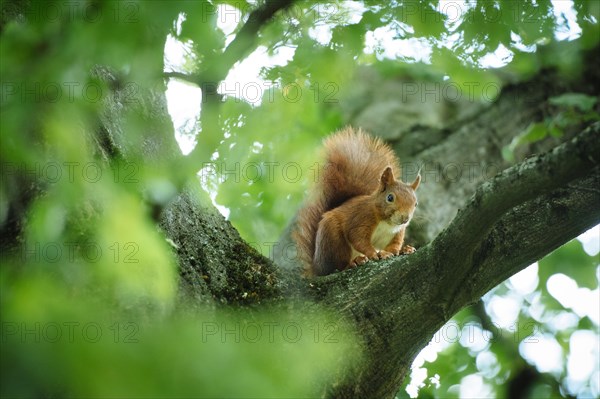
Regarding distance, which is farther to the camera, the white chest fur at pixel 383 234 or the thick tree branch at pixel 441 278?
the white chest fur at pixel 383 234

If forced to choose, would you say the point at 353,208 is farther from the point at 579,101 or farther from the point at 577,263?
the point at 577,263

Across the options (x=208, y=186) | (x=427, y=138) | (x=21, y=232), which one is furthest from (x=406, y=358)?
(x=427, y=138)

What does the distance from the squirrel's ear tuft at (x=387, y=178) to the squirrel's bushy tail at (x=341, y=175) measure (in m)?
0.14

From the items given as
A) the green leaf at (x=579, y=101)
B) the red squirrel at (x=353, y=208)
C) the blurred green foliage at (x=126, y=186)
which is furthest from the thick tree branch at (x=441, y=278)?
the green leaf at (x=579, y=101)

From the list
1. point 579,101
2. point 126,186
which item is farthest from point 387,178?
point 126,186

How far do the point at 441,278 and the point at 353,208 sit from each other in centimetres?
141

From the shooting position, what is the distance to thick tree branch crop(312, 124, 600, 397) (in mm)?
1967

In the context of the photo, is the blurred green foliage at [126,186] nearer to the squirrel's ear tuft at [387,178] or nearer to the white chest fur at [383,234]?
the squirrel's ear tuft at [387,178]

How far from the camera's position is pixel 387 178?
346cm

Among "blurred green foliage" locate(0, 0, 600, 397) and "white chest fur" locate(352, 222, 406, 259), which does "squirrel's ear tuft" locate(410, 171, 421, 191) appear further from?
"blurred green foliage" locate(0, 0, 600, 397)

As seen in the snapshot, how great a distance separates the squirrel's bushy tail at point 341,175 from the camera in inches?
131

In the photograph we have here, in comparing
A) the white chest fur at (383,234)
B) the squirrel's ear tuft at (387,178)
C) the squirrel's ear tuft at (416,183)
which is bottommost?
the white chest fur at (383,234)

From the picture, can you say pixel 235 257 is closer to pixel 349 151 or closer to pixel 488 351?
pixel 349 151

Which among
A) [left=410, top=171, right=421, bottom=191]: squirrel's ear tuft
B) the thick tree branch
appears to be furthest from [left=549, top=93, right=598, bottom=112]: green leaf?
the thick tree branch
